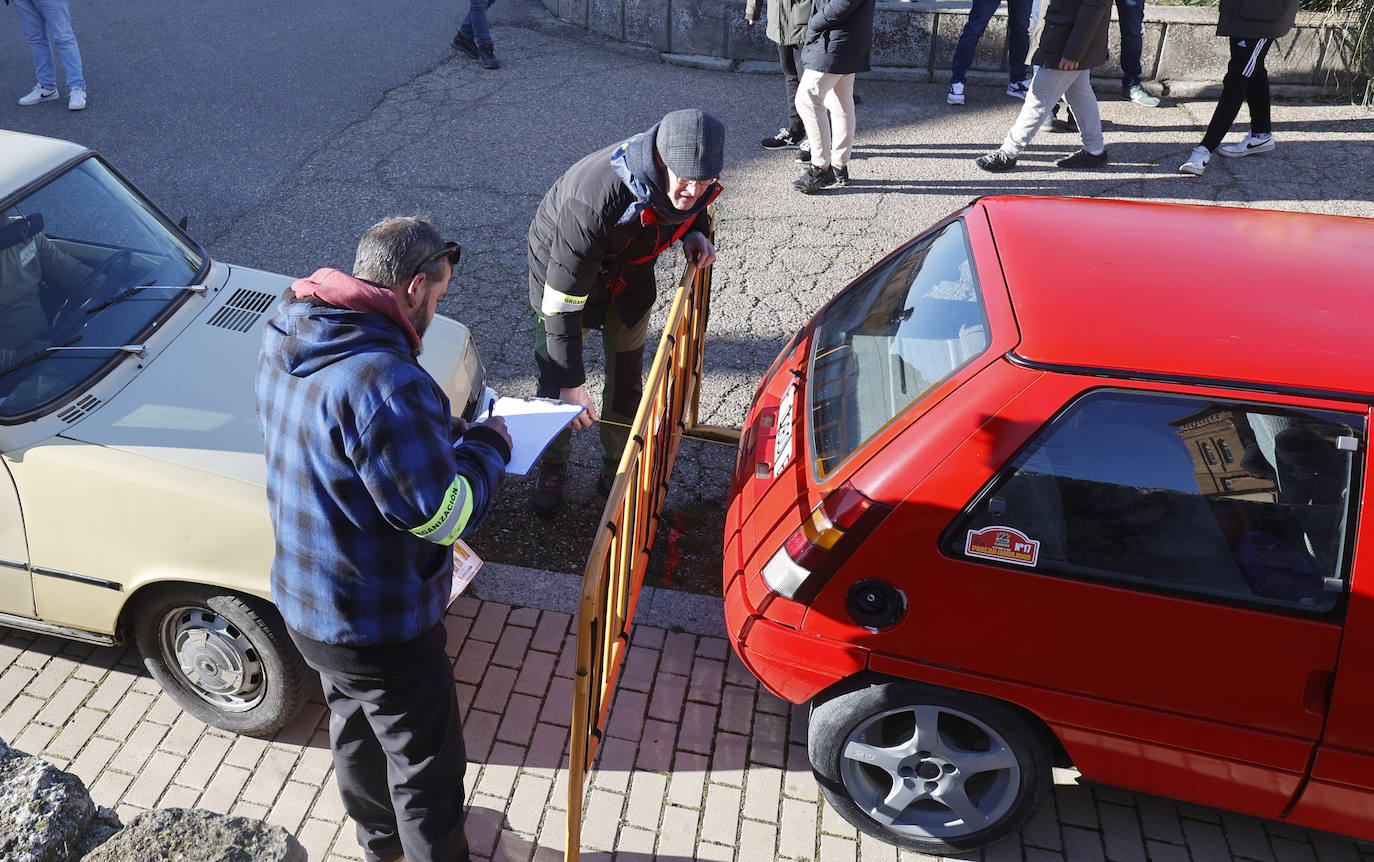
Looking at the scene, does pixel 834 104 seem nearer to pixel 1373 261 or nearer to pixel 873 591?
pixel 1373 261

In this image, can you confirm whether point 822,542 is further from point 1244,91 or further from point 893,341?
point 1244,91

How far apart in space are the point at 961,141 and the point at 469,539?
5888mm

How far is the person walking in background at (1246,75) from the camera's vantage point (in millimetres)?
6863

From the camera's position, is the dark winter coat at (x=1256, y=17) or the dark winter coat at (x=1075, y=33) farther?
the dark winter coat at (x=1075, y=33)

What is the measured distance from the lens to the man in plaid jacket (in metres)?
2.26

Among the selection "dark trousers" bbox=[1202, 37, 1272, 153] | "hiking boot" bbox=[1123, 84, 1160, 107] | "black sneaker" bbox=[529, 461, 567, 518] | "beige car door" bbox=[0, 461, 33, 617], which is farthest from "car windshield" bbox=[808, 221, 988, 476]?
"hiking boot" bbox=[1123, 84, 1160, 107]

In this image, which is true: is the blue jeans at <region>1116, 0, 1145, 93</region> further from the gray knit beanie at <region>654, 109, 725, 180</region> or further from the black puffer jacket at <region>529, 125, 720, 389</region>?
the gray knit beanie at <region>654, 109, 725, 180</region>

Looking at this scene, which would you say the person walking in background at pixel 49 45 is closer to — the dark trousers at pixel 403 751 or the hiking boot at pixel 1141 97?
the dark trousers at pixel 403 751

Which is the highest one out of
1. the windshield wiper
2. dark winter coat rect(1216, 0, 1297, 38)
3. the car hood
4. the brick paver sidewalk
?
dark winter coat rect(1216, 0, 1297, 38)

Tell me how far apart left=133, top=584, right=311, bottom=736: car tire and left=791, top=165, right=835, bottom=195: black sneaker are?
5.32 m

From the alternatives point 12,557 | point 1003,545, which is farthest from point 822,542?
point 12,557

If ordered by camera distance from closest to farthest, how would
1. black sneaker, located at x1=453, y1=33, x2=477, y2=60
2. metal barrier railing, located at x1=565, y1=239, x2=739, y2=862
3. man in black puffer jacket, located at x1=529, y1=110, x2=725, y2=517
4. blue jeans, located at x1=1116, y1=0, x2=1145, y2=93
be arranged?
metal barrier railing, located at x1=565, y1=239, x2=739, y2=862, man in black puffer jacket, located at x1=529, y1=110, x2=725, y2=517, blue jeans, located at x1=1116, y1=0, x2=1145, y2=93, black sneaker, located at x1=453, y1=33, x2=477, y2=60

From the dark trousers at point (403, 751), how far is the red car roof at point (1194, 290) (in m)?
1.80

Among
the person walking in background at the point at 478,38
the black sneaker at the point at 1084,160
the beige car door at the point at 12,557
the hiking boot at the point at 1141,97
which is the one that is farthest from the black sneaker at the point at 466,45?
the beige car door at the point at 12,557
